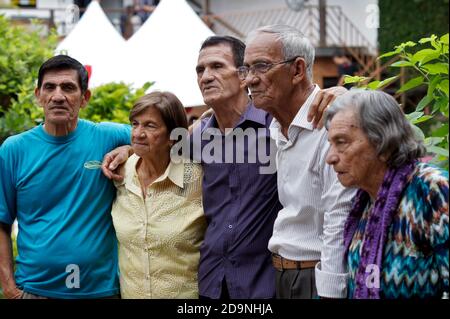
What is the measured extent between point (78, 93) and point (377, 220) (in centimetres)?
194

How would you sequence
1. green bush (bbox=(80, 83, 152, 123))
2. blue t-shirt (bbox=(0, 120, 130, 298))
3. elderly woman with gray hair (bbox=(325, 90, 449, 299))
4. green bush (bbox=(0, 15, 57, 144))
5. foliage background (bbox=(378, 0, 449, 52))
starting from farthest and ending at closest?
foliage background (bbox=(378, 0, 449, 52)) < green bush (bbox=(80, 83, 152, 123)) < green bush (bbox=(0, 15, 57, 144)) < blue t-shirt (bbox=(0, 120, 130, 298)) < elderly woman with gray hair (bbox=(325, 90, 449, 299))

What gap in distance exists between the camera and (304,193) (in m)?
3.61

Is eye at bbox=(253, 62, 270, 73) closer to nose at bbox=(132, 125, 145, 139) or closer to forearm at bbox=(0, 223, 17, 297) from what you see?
nose at bbox=(132, 125, 145, 139)

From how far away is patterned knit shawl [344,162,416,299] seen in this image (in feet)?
Result: 9.59

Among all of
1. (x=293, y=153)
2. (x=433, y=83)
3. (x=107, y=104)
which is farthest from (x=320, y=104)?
(x=107, y=104)

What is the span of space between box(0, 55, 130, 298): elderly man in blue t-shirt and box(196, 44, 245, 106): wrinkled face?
2.18 ft

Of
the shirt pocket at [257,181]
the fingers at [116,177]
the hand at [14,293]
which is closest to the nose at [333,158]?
the shirt pocket at [257,181]

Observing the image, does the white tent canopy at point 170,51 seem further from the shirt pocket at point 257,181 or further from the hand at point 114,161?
the shirt pocket at point 257,181

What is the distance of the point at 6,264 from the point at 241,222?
127cm

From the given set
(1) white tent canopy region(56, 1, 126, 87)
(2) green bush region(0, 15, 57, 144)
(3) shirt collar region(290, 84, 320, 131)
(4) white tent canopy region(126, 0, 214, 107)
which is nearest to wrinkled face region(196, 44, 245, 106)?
(3) shirt collar region(290, 84, 320, 131)

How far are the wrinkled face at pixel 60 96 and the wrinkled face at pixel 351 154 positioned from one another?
1658 mm

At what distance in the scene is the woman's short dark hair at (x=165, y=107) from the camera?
411 centimetres

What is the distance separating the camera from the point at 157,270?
4043 millimetres
